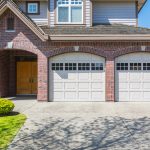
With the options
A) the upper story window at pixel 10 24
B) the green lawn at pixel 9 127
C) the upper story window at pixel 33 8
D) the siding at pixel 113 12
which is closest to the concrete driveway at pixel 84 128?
the green lawn at pixel 9 127

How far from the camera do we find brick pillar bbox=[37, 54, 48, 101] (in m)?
19.0

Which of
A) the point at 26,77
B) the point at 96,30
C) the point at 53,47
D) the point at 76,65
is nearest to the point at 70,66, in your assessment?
the point at 76,65

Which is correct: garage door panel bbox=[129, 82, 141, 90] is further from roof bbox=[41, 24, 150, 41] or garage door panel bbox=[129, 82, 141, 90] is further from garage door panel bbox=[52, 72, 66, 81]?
garage door panel bbox=[52, 72, 66, 81]

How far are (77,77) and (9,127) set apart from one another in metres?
8.29

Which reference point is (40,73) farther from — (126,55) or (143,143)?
(143,143)

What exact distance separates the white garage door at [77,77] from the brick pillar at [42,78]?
1.29ft

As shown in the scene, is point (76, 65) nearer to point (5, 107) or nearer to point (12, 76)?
Result: point (12, 76)

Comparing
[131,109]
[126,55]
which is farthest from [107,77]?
[131,109]

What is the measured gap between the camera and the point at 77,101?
63.5 ft

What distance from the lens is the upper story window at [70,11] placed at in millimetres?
21000

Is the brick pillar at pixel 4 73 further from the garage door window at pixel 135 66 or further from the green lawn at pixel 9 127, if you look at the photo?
the garage door window at pixel 135 66

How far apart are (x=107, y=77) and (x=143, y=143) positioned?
377 inches

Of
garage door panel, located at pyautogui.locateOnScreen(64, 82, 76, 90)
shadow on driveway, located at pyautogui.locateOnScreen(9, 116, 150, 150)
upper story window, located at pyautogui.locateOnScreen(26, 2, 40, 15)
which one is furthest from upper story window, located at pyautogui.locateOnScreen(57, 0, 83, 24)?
shadow on driveway, located at pyautogui.locateOnScreen(9, 116, 150, 150)

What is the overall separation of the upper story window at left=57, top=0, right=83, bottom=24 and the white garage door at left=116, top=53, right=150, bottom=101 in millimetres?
4241
